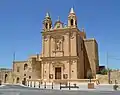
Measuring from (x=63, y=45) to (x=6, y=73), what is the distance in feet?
85.0

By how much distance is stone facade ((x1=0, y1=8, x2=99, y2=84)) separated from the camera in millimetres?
47281

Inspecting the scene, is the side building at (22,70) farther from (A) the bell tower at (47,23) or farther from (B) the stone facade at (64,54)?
(A) the bell tower at (47,23)

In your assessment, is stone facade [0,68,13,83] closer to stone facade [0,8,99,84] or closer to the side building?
the side building

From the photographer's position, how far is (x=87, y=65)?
52.6 metres

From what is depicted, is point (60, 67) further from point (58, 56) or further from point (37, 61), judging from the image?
point (37, 61)

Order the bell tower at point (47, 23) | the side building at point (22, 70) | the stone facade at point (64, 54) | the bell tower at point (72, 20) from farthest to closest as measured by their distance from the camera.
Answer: the side building at point (22, 70) → the bell tower at point (47, 23) → the bell tower at point (72, 20) → the stone facade at point (64, 54)

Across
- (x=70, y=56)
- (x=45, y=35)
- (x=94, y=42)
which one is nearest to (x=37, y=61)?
(x=45, y=35)

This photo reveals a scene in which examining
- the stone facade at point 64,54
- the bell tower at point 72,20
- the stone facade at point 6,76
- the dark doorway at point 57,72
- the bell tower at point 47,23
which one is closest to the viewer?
the stone facade at point 64,54

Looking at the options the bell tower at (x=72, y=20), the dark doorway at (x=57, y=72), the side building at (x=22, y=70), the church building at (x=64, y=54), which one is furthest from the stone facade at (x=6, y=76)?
the bell tower at (x=72, y=20)

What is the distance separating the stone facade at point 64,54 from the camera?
47.3 m

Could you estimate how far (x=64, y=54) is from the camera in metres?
48.4

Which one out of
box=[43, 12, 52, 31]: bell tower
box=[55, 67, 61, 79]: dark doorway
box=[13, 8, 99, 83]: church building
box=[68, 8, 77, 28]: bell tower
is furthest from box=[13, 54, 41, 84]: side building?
box=[68, 8, 77, 28]: bell tower

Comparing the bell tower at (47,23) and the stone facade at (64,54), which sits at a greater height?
the bell tower at (47,23)

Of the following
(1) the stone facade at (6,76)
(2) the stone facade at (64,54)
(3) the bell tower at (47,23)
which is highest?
(3) the bell tower at (47,23)
